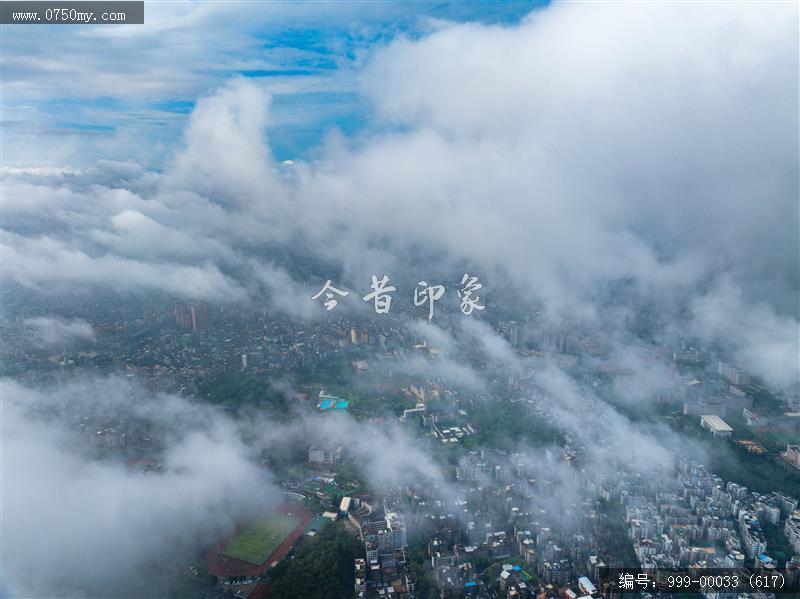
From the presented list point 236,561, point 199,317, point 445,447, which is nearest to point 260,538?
point 236,561

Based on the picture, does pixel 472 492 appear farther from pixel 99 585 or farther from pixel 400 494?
pixel 99 585

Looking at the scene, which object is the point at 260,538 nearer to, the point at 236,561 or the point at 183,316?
the point at 236,561

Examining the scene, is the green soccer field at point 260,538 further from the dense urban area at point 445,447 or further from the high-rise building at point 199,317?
the high-rise building at point 199,317

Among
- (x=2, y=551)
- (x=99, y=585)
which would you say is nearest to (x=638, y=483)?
(x=99, y=585)

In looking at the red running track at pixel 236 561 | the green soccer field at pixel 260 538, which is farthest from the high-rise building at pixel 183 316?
the red running track at pixel 236 561

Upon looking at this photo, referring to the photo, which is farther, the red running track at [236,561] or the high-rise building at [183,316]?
the high-rise building at [183,316]

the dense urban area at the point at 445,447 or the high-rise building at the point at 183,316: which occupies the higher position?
the high-rise building at the point at 183,316

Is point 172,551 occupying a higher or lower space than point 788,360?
lower

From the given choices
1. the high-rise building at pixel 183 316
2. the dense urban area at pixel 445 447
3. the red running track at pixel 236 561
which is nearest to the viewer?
the red running track at pixel 236 561
